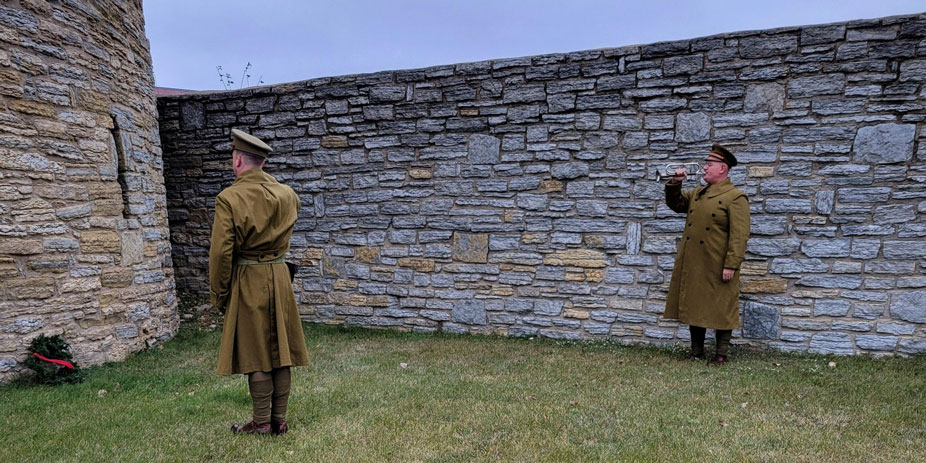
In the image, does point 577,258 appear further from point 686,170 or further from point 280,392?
point 280,392

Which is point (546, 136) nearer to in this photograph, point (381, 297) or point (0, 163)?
point (381, 297)

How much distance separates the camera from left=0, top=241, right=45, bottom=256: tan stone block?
4309 millimetres

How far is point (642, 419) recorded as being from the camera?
3.60m

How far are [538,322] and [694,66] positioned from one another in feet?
9.94

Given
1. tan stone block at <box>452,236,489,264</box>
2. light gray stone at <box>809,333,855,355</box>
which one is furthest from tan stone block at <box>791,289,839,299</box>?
tan stone block at <box>452,236,489,264</box>

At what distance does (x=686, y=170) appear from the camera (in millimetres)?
5500

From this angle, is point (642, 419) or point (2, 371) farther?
point (2, 371)

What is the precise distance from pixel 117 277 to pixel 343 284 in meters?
2.35

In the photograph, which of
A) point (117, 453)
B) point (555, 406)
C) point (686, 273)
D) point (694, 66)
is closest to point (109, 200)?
point (117, 453)

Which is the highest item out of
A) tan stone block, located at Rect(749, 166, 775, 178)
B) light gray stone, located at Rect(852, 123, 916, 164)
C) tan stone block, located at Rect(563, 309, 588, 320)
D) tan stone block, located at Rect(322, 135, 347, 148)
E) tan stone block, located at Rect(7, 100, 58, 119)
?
tan stone block, located at Rect(7, 100, 58, 119)

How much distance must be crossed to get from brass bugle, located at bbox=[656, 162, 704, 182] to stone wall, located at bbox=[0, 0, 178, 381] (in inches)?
205

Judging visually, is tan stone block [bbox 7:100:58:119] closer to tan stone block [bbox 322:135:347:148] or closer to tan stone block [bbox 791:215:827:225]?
tan stone block [bbox 322:135:347:148]

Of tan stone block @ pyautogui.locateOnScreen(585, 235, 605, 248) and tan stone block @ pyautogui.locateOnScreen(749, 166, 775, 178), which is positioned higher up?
tan stone block @ pyautogui.locateOnScreen(749, 166, 775, 178)

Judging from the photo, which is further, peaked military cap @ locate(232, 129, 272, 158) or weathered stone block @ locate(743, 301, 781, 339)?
weathered stone block @ locate(743, 301, 781, 339)
